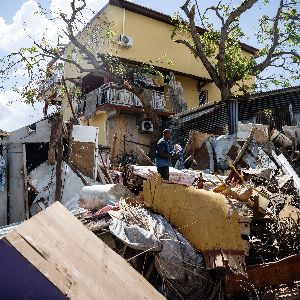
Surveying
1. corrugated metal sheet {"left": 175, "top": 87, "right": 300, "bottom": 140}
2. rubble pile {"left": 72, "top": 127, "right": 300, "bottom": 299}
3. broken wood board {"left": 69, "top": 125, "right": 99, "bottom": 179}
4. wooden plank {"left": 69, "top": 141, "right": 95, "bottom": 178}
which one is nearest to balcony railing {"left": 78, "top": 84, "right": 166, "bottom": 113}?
corrugated metal sheet {"left": 175, "top": 87, "right": 300, "bottom": 140}

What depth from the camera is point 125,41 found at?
74.7 feet

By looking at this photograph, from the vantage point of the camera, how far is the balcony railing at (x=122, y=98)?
68.9 feet

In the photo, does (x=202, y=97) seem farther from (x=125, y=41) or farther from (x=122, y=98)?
(x=122, y=98)

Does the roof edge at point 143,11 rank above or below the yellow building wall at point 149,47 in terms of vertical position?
above

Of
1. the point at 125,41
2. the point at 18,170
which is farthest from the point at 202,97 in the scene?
the point at 18,170

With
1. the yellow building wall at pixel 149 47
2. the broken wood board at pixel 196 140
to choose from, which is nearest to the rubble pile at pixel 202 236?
the broken wood board at pixel 196 140

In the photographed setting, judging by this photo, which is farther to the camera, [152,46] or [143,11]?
[152,46]

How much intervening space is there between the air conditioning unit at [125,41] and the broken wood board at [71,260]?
21.3m

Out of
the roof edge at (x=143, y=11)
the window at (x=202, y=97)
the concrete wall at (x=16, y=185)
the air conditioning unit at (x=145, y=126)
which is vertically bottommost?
the concrete wall at (x=16, y=185)

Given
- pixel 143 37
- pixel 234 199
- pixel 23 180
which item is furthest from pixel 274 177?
pixel 143 37

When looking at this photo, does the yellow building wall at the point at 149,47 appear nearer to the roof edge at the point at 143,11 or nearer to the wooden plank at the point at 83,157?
the roof edge at the point at 143,11

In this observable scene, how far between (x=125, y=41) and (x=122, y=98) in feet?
13.6

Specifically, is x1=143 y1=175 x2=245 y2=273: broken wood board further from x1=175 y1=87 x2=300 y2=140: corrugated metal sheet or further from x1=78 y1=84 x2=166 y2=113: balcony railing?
x1=78 y1=84 x2=166 y2=113: balcony railing

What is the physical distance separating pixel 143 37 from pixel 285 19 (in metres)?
9.01
